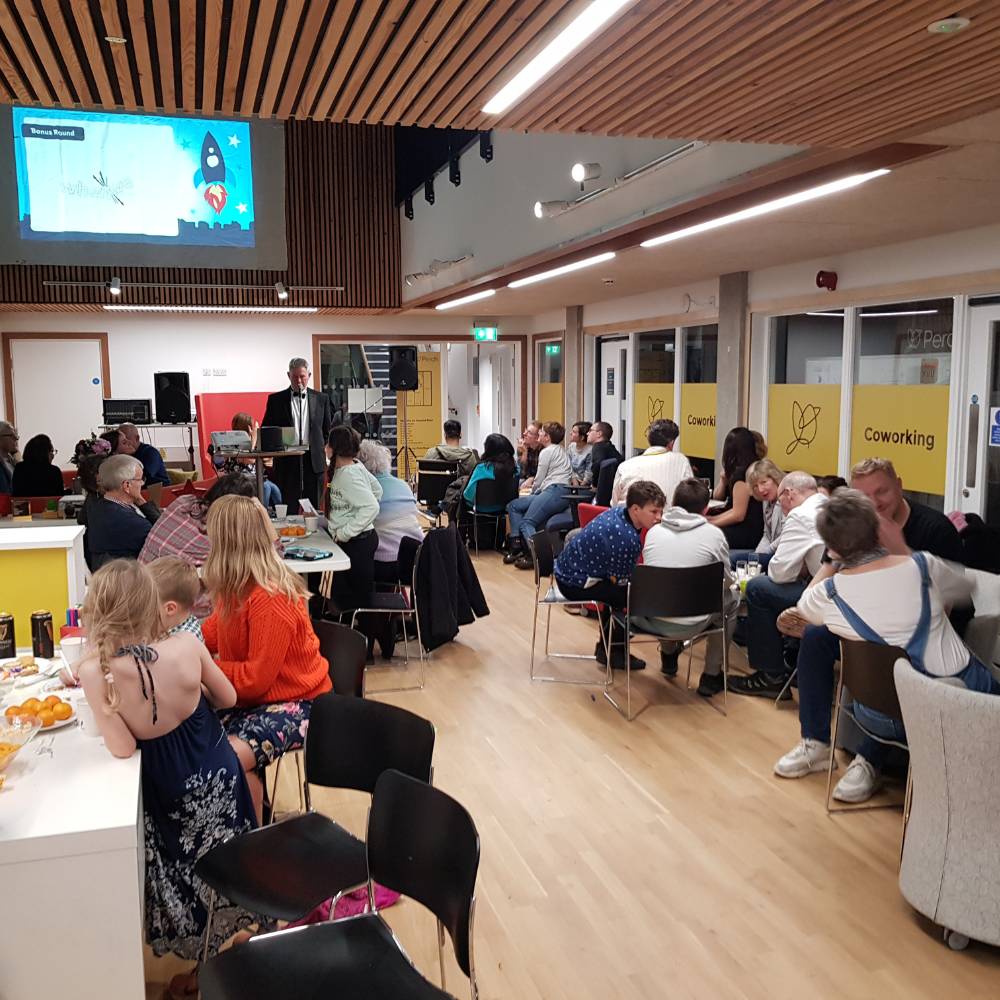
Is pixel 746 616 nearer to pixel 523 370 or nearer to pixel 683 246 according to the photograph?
pixel 683 246

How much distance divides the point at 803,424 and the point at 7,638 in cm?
620

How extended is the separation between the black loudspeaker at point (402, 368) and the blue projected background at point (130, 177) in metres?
2.74

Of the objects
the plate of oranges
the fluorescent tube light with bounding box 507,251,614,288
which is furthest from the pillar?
the plate of oranges

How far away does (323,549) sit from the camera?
5.53 meters

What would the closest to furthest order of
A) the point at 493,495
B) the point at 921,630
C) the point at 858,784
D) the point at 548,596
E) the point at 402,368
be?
the point at 921,630 < the point at 858,784 < the point at 548,596 < the point at 493,495 < the point at 402,368

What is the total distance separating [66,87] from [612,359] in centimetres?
891

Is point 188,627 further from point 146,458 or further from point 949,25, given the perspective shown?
point 146,458

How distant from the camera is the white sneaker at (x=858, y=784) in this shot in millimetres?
4113

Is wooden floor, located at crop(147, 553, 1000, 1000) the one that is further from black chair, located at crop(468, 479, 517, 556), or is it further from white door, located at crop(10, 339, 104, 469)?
white door, located at crop(10, 339, 104, 469)

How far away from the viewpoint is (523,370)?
14227 mm

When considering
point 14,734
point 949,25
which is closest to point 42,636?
point 14,734

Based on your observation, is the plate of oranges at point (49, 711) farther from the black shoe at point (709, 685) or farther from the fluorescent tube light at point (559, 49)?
the black shoe at point (709, 685)

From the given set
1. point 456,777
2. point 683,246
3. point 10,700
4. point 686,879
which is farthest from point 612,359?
point 10,700

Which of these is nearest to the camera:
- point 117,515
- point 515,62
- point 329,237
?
point 515,62
